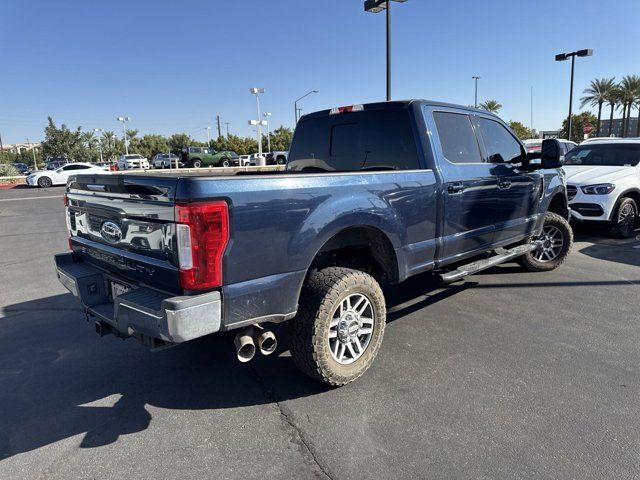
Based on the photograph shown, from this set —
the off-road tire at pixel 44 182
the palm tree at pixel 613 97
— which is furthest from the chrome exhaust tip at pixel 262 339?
the palm tree at pixel 613 97

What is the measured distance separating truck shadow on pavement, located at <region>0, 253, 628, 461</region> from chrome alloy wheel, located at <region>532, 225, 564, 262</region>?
9.16ft

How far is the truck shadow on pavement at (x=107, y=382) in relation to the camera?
9.68ft

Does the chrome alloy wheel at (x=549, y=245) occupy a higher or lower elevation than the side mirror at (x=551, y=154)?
lower

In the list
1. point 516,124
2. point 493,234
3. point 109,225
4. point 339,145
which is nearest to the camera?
point 109,225

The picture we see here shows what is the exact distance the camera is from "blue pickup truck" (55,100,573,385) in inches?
100

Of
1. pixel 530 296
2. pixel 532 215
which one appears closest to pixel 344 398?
pixel 530 296

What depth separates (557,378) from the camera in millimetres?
3379

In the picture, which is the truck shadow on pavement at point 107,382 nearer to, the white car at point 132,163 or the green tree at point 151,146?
the white car at point 132,163

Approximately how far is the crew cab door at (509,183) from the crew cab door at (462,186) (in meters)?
0.16

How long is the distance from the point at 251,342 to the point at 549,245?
16.3ft

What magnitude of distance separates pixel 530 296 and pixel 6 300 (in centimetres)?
626

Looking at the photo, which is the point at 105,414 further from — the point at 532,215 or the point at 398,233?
the point at 532,215

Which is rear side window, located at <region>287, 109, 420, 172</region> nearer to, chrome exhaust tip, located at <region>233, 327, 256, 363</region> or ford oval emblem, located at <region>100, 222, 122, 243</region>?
chrome exhaust tip, located at <region>233, 327, 256, 363</region>

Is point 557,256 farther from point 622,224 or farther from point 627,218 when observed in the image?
point 627,218
